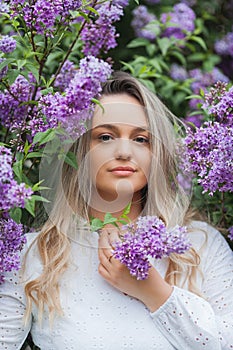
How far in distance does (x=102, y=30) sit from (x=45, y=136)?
1.63 feet

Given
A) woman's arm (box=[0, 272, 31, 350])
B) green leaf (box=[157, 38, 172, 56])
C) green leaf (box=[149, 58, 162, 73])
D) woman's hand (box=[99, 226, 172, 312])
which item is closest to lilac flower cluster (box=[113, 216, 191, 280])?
woman's hand (box=[99, 226, 172, 312])

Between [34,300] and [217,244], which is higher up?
[217,244]

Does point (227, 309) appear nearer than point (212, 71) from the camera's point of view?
Yes

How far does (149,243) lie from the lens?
4.66 feet

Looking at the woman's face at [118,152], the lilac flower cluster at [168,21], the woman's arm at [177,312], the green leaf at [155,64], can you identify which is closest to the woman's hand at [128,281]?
the woman's arm at [177,312]

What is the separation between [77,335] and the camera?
5.52 feet

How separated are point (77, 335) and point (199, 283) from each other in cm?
35

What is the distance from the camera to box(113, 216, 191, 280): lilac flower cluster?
1417 millimetres

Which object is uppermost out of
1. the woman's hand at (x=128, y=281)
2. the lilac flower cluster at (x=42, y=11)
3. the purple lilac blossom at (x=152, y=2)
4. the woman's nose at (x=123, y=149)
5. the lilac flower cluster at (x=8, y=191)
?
the purple lilac blossom at (x=152, y=2)

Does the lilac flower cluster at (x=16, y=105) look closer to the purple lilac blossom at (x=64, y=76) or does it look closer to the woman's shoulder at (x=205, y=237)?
the purple lilac blossom at (x=64, y=76)

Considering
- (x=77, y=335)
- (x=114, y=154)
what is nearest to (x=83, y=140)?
(x=114, y=154)

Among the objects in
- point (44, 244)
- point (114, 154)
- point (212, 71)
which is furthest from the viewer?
point (212, 71)

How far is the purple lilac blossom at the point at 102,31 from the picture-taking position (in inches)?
72.9

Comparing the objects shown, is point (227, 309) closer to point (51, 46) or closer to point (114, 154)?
point (114, 154)
